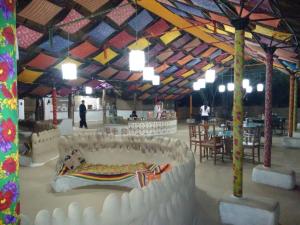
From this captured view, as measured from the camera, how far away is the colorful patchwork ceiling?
4.41 m

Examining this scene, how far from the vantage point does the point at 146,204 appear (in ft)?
7.97

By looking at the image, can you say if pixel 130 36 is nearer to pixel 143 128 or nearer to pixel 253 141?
pixel 143 128

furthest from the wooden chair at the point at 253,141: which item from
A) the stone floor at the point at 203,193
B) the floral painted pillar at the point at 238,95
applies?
the floral painted pillar at the point at 238,95

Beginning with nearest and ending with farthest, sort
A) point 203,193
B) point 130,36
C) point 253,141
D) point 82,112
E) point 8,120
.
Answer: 1. point 8,120
2. point 203,193
3. point 253,141
4. point 130,36
5. point 82,112

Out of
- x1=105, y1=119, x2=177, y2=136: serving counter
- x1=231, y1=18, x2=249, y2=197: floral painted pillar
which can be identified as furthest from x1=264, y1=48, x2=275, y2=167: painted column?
x1=105, y1=119, x2=177, y2=136: serving counter

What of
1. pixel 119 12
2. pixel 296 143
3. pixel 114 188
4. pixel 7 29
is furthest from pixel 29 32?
pixel 296 143

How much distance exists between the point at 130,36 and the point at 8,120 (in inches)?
313

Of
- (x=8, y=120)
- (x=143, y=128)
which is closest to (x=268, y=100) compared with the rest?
(x=8, y=120)

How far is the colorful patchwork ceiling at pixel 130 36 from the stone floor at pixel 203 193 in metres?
2.83

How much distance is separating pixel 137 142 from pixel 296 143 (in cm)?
698

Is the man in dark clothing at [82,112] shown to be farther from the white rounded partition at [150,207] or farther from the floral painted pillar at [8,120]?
the floral painted pillar at [8,120]

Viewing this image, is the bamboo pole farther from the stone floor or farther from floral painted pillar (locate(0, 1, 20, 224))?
floral painted pillar (locate(0, 1, 20, 224))

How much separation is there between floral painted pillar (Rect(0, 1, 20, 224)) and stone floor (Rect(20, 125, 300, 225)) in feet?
9.05

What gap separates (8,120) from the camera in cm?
175
